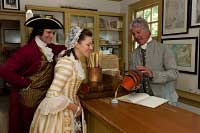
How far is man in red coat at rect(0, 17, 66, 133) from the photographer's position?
5.60ft

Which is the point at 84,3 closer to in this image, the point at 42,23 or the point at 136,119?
the point at 42,23

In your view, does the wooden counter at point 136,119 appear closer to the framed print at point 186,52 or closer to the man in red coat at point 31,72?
the man in red coat at point 31,72

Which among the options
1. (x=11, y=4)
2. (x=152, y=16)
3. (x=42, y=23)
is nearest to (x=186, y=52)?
(x=152, y=16)

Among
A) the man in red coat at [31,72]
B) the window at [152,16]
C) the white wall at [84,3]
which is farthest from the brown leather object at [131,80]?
the white wall at [84,3]

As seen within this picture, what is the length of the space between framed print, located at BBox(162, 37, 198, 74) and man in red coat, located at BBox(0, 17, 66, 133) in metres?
1.51

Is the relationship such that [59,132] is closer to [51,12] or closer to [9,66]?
[9,66]

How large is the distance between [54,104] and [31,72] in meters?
0.55

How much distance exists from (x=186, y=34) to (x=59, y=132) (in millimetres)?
1864

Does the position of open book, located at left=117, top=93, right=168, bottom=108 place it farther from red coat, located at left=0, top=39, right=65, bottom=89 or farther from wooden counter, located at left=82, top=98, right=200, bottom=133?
red coat, located at left=0, top=39, right=65, bottom=89

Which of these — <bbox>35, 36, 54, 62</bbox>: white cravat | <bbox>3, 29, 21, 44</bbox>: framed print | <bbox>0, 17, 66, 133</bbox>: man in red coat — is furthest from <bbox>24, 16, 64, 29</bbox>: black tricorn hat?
<bbox>3, 29, 21, 44</bbox>: framed print

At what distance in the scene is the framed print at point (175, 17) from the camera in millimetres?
2471

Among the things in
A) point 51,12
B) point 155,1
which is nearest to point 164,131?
point 155,1

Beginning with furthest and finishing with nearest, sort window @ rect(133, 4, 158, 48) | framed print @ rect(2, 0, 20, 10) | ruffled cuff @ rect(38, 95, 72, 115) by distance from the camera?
window @ rect(133, 4, 158, 48) < framed print @ rect(2, 0, 20, 10) < ruffled cuff @ rect(38, 95, 72, 115)

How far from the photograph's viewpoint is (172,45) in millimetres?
2662
